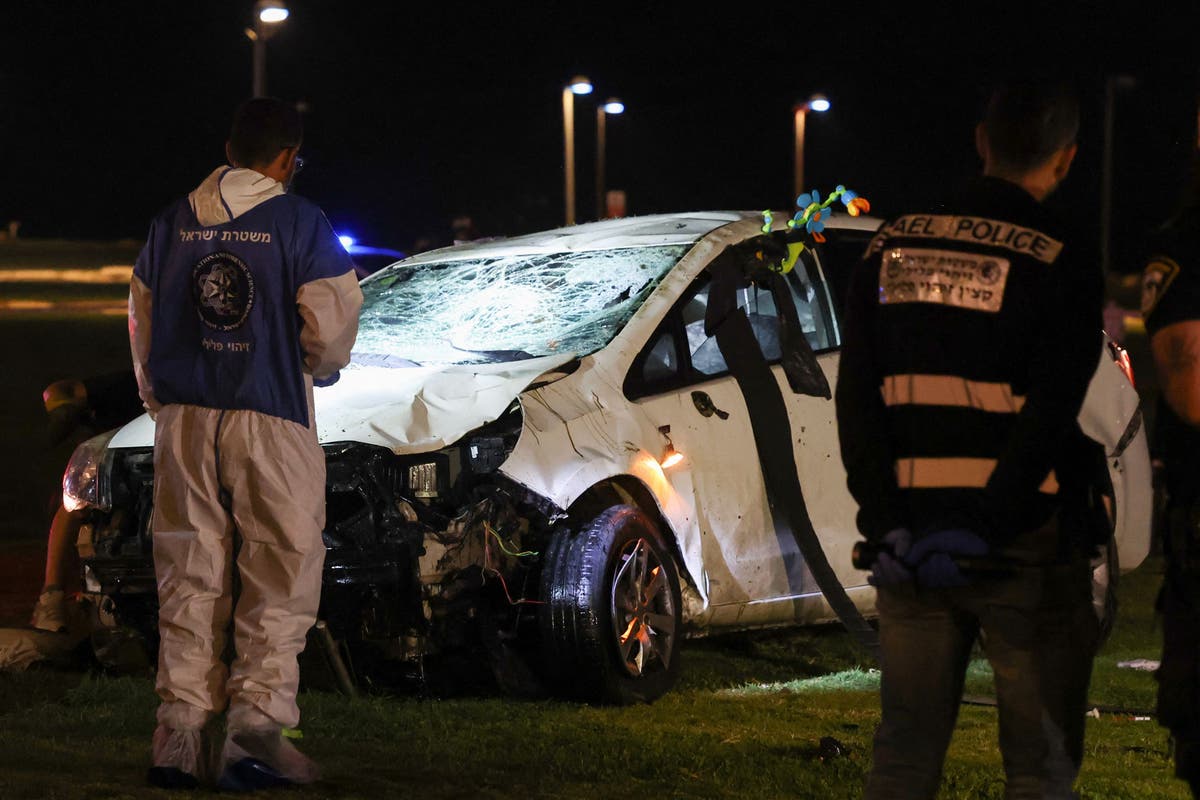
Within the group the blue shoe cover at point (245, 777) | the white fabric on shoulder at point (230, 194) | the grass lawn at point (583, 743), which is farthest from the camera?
the grass lawn at point (583, 743)

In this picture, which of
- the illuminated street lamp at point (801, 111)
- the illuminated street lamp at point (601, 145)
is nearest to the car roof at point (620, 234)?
the illuminated street lamp at point (601, 145)

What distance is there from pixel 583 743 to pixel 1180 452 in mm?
2566

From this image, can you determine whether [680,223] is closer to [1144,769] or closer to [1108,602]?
[1108,602]

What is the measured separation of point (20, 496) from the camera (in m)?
13.2

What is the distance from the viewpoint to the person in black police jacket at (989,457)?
9.91ft

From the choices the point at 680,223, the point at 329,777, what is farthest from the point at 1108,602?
the point at 329,777

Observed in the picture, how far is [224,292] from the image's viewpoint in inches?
180

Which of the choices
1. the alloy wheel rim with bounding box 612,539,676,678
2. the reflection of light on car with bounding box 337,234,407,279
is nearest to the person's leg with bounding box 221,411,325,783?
the alloy wheel rim with bounding box 612,539,676,678

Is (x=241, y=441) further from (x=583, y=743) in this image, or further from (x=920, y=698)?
(x=920, y=698)

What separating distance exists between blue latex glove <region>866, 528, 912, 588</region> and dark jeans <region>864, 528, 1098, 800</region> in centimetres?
3

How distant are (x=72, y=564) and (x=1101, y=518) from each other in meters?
5.08

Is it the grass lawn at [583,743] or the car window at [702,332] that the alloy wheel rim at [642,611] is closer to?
the grass lawn at [583,743]

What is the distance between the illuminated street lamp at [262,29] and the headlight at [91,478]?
11236 mm

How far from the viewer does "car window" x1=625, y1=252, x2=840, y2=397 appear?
636cm
